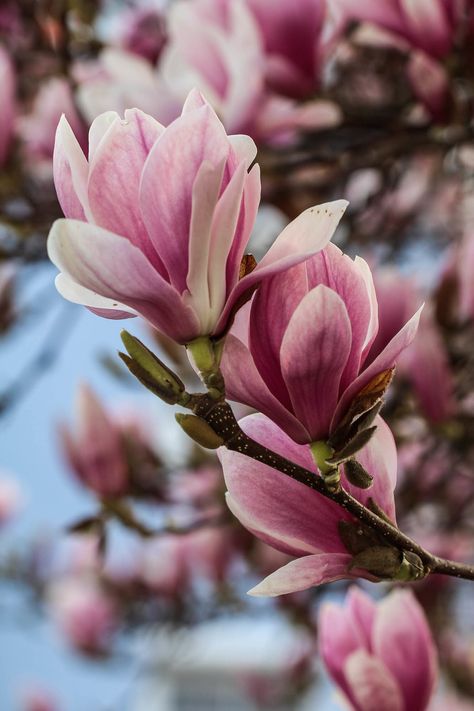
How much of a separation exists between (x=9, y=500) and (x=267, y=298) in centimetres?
187

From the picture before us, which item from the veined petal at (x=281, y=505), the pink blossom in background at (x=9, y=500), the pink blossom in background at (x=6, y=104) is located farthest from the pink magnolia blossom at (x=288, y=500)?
the pink blossom in background at (x=9, y=500)

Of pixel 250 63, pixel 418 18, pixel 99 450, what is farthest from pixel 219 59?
pixel 99 450

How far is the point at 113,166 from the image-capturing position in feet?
1.11

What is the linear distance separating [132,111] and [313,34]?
473 mm

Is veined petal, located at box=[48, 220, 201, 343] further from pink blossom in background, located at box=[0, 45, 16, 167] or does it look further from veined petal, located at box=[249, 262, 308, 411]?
pink blossom in background, located at box=[0, 45, 16, 167]

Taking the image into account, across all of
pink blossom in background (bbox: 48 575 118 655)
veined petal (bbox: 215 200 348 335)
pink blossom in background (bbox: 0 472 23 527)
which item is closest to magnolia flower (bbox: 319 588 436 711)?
veined petal (bbox: 215 200 348 335)

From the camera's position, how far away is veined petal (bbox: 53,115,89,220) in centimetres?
34

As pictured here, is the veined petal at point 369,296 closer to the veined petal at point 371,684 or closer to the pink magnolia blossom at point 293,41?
the veined petal at point 371,684

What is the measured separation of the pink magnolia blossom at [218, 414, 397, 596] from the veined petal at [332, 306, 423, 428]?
0.03 m

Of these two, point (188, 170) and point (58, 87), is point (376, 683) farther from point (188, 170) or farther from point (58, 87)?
point (58, 87)

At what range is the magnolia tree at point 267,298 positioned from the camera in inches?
13.4

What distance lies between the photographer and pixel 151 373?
0.34m

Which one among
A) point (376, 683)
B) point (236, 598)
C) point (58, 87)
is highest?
point (58, 87)

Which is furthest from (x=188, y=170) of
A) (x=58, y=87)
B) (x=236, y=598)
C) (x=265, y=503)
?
(x=236, y=598)
